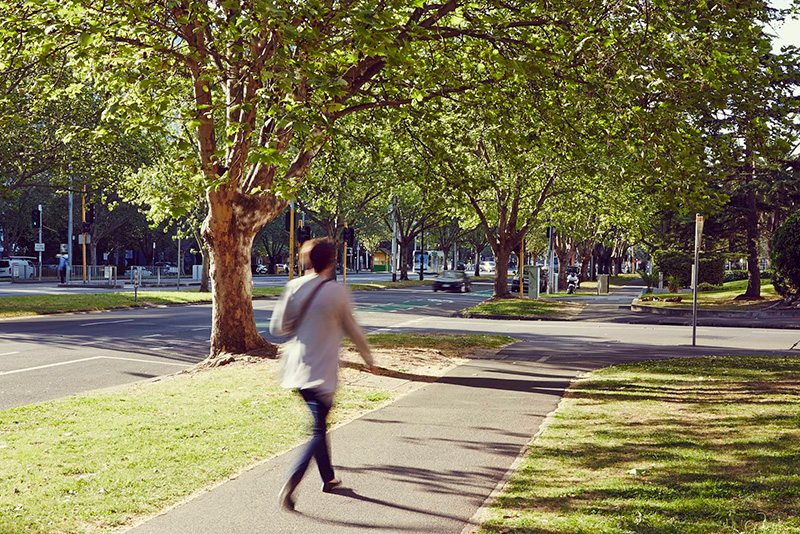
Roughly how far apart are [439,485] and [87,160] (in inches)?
830

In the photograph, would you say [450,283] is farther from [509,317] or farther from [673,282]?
[509,317]

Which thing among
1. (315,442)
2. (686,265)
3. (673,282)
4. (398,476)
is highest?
(686,265)

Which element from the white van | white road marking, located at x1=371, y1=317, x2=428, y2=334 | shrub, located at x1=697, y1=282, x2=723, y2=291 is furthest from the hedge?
the white van

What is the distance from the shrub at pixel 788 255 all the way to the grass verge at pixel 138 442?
20102 mm

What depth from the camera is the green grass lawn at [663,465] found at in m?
4.76

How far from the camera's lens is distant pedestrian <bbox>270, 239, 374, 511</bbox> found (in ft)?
17.0

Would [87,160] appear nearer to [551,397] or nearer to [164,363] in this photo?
[164,363]

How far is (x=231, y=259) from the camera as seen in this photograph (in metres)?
13.0

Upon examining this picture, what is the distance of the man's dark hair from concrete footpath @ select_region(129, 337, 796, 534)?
1.65 m

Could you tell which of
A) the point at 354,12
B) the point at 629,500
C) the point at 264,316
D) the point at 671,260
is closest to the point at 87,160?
the point at 264,316

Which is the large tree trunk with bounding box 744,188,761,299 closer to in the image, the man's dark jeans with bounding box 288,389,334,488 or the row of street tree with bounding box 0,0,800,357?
the row of street tree with bounding box 0,0,800,357

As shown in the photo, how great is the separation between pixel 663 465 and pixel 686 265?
34.4m

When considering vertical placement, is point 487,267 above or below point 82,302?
above

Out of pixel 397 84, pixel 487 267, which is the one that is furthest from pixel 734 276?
pixel 487 267
